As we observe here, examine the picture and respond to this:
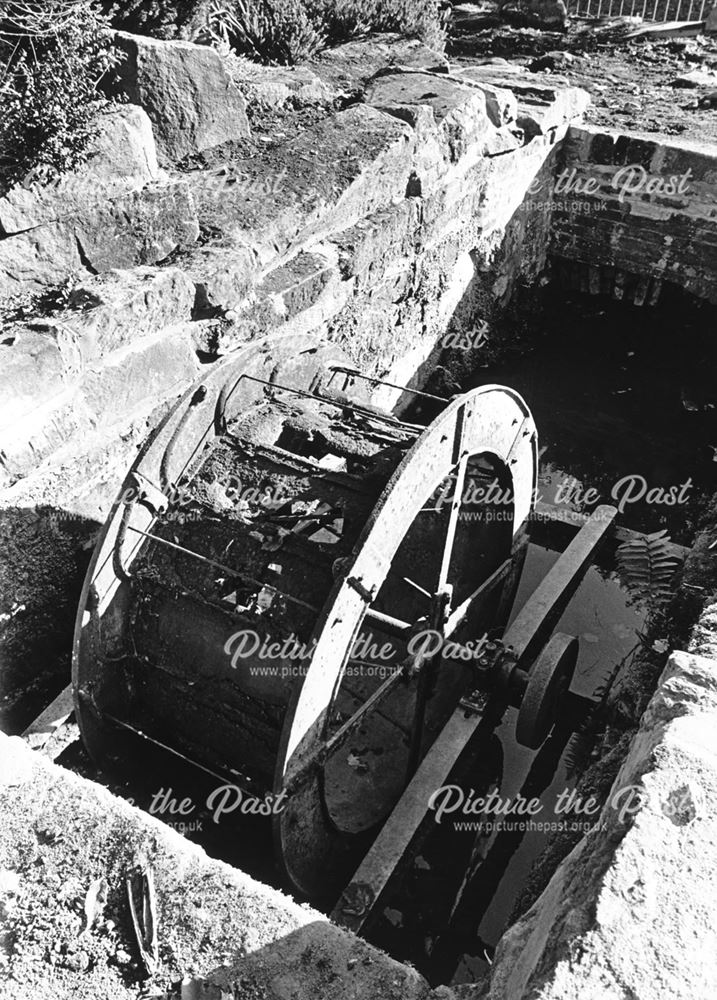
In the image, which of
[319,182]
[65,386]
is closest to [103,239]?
[65,386]

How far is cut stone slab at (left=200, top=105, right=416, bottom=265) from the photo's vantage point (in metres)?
4.66

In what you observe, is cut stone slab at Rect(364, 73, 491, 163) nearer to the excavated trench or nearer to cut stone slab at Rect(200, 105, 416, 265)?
cut stone slab at Rect(200, 105, 416, 265)

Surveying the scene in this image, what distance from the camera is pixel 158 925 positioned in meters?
2.15

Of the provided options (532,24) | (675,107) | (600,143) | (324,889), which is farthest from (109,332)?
(532,24)

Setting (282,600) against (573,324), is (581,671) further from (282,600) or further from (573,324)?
(573,324)

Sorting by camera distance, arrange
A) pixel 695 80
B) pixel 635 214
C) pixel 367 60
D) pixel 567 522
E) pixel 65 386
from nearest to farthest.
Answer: pixel 65 386 < pixel 567 522 < pixel 367 60 < pixel 635 214 < pixel 695 80

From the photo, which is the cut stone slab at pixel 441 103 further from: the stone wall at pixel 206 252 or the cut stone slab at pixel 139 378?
the cut stone slab at pixel 139 378

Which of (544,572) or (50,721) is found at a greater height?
(50,721)

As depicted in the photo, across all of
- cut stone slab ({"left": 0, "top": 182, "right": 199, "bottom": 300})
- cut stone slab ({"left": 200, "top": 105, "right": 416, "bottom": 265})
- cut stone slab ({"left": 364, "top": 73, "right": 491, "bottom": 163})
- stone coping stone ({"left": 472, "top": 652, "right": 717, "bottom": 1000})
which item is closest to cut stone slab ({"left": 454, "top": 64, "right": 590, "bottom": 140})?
cut stone slab ({"left": 364, "top": 73, "right": 491, "bottom": 163})

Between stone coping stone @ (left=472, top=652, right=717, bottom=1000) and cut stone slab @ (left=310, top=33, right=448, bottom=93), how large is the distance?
5581mm

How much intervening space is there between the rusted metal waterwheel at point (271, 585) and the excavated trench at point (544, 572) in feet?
0.69

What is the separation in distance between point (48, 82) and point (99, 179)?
0.49m

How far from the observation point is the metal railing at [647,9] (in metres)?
12.3

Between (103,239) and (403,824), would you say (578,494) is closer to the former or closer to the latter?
(403,824)
